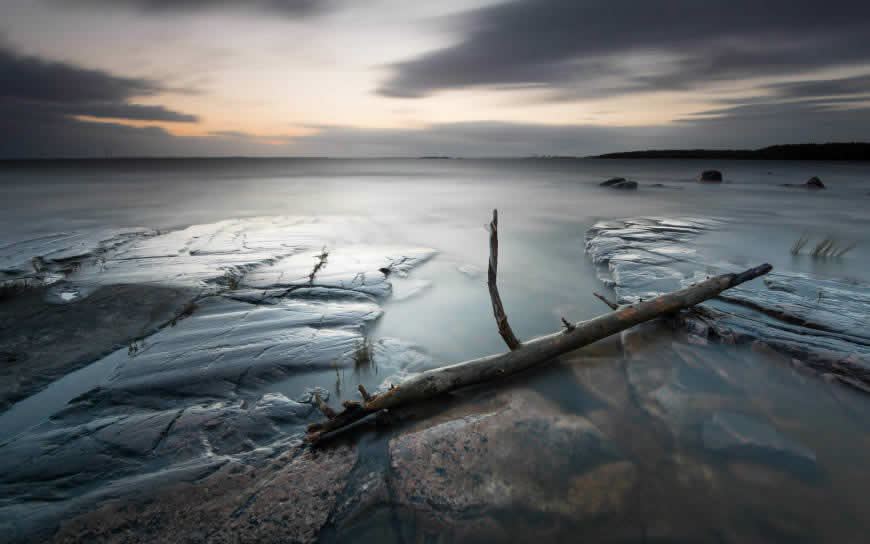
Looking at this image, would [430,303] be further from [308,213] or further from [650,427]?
[308,213]

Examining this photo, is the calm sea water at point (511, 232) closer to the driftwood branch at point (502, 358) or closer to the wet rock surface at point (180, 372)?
the wet rock surface at point (180, 372)

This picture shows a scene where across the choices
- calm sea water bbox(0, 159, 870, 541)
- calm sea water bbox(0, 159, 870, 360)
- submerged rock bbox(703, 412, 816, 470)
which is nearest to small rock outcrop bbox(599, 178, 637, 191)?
calm sea water bbox(0, 159, 870, 541)

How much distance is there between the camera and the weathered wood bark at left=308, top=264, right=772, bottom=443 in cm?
338

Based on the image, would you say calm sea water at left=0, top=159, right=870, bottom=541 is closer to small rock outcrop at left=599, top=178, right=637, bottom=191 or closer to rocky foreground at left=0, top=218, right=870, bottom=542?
rocky foreground at left=0, top=218, right=870, bottom=542

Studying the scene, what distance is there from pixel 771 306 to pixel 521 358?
4625 millimetres

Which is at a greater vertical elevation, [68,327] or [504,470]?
[68,327]

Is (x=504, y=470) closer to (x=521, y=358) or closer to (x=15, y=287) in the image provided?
(x=521, y=358)

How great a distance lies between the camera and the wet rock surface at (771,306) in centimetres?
429

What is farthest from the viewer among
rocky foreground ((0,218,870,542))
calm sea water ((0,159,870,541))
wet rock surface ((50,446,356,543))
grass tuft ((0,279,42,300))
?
grass tuft ((0,279,42,300))

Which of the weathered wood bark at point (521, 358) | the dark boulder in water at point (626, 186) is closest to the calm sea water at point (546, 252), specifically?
the weathered wood bark at point (521, 358)

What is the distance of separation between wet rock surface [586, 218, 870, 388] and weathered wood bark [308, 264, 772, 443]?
459 mm

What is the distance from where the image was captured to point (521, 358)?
4.04 m

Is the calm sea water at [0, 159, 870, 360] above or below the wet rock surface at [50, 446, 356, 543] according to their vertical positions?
above

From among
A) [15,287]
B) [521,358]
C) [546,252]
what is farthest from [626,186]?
[15,287]
